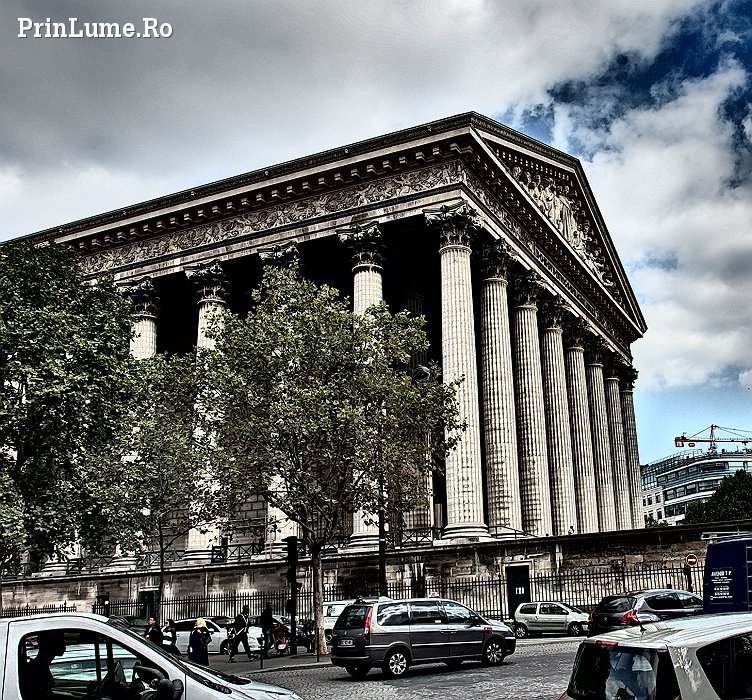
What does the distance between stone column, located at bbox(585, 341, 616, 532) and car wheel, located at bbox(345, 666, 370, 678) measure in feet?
102

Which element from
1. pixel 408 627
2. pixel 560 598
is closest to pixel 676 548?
pixel 560 598

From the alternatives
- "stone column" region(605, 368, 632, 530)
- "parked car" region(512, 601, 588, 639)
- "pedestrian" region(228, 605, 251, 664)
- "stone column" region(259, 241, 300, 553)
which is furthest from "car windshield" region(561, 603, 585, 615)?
"stone column" region(605, 368, 632, 530)

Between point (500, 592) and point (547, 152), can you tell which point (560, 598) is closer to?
point (500, 592)

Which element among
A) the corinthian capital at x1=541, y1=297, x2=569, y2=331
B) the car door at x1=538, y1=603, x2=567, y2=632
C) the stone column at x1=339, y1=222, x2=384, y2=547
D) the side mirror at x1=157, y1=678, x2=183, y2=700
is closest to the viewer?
the side mirror at x1=157, y1=678, x2=183, y2=700

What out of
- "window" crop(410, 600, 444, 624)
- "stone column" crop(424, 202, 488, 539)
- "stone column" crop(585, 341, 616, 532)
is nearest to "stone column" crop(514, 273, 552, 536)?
"stone column" crop(424, 202, 488, 539)

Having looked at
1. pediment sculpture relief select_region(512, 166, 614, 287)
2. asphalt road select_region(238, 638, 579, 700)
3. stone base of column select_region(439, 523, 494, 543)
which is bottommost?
asphalt road select_region(238, 638, 579, 700)

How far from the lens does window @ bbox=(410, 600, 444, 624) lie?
19.7 meters

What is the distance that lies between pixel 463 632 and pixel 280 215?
971 inches

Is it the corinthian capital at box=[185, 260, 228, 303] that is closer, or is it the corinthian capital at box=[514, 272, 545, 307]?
the corinthian capital at box=[185, 260, 228, 303]

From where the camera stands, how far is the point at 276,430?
2562 cm

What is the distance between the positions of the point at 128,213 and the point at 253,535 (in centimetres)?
1643

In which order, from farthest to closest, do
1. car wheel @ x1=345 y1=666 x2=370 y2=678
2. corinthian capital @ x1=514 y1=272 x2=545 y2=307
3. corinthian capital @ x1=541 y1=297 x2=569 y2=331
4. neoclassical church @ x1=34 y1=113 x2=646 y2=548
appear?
corinthian capital @ x1=541 y1=297 x2=569 y2=331 → corinthian capital @ x1=514 y1=272 x2=545 y2=307 → neoclassical church @ x1=34 y1=113 x2=646 y2=548 → car wheel @ x1=345 y1=666 x2=370 y2=678

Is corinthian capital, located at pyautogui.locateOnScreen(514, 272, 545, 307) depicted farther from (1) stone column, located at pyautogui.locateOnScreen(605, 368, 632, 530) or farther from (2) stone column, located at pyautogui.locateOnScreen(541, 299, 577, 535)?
(1) stone column, located at pyautogui.locateOnScreen(605, 368, 632, 530)

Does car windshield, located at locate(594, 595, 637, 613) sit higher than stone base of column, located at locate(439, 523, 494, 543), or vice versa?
stone base of column, located at locate(439, 523, 494, 543)
